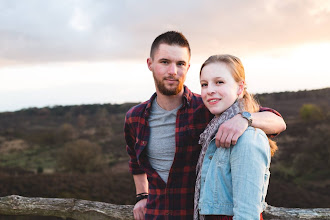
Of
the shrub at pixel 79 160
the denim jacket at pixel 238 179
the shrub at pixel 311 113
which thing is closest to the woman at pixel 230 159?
the denim jacket at pixel 238 179

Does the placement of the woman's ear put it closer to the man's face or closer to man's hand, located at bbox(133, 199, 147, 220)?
the man's face

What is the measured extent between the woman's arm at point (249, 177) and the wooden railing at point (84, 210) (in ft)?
4.30

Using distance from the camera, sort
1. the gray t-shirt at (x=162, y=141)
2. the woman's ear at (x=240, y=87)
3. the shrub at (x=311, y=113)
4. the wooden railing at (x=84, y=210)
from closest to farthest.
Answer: the woman's ear at (x=240, y=87) → the gray t-shirt at (x=162, y=141) → the wooden railing at (x=84, y=210) → the shrub at (x=311, y=113)

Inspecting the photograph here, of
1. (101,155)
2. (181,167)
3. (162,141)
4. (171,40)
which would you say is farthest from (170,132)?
(101,155)

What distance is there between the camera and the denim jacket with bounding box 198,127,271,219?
1.72 m

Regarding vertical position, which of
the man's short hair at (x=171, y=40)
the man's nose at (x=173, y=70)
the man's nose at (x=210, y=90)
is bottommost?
the man's nose at (x=210, y=90)

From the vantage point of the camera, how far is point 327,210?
3.03 metres

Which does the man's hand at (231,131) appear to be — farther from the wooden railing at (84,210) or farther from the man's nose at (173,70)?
the wooden railing at (84,210)

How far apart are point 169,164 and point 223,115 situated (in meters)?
0.82

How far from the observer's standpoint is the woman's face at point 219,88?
2014 mm

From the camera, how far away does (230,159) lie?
1840 mm

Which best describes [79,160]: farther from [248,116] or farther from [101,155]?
[248,116]

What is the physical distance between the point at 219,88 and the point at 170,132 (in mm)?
839

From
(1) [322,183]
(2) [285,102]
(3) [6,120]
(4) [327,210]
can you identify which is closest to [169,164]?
(4) [327,210]
